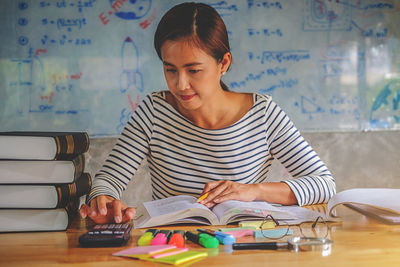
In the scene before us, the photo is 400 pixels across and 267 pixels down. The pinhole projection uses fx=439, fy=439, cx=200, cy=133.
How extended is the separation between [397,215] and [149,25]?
2.34 meters

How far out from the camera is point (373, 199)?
3.49ft

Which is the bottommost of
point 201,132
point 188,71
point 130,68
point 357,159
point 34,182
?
point 357,159

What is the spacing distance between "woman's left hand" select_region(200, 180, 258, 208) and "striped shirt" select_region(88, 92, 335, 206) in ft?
0.99

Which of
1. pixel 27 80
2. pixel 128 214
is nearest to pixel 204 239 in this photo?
pixel 128 214

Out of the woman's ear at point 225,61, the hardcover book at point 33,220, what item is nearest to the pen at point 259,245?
the hardcover book at point 33,220

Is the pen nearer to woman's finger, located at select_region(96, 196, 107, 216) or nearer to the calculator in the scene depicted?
the calculator

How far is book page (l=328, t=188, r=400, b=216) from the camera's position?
1.03m

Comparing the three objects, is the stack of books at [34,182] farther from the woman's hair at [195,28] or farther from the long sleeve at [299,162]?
the long sleeve at [299,162]

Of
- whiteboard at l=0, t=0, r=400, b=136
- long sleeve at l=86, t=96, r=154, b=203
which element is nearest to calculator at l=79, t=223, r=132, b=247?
long sleeve at l=86, t=96, r=154, b=203

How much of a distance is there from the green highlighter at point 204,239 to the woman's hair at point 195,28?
688 millimetres

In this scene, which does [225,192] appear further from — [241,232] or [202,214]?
[241,232]

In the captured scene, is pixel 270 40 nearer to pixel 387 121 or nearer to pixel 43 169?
pixel 387 121

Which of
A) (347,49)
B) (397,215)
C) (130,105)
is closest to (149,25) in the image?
(130,105)

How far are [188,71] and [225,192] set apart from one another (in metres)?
0.40
